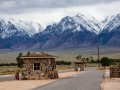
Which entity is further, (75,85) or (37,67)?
(37,67)

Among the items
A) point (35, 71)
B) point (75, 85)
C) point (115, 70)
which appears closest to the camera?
point (75, 85)

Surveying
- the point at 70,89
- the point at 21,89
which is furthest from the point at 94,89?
the point at 21,89

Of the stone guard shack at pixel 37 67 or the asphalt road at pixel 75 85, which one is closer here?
the asphalt road at pixel 75 85

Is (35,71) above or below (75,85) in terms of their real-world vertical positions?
above

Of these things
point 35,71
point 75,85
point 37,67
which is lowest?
point 75,85

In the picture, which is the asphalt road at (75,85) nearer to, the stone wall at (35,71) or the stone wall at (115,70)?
the stone wall at (35,71)

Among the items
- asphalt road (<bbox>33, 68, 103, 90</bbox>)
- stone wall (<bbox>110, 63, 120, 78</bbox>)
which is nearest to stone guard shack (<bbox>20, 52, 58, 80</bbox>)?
asphalt road (<bbox>33, 68, 103, 90</bbox>)

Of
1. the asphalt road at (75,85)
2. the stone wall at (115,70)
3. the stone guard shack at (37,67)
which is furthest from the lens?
the stone wall at (115,70)

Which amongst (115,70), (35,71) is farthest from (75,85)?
(115,70)

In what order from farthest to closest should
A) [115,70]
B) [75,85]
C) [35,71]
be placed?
1. [115,70]
2. [35,71]
3. [75,85]

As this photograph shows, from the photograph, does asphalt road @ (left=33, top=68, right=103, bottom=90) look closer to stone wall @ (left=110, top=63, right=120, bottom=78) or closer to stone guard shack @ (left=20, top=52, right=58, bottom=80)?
stone guard shack @ (left=20, top=52, right=58, bottom=80)

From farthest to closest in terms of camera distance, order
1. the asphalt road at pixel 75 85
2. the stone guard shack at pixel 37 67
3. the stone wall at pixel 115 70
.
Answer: the stone wall at pixel 115 70, the stone guard shack at pixel 37 67, the asphalt road at pixel 75 85

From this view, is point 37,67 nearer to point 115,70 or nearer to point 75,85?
point 115,70

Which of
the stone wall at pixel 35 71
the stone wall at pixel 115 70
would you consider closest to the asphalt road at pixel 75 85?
the stone wall at pixel 35 71
